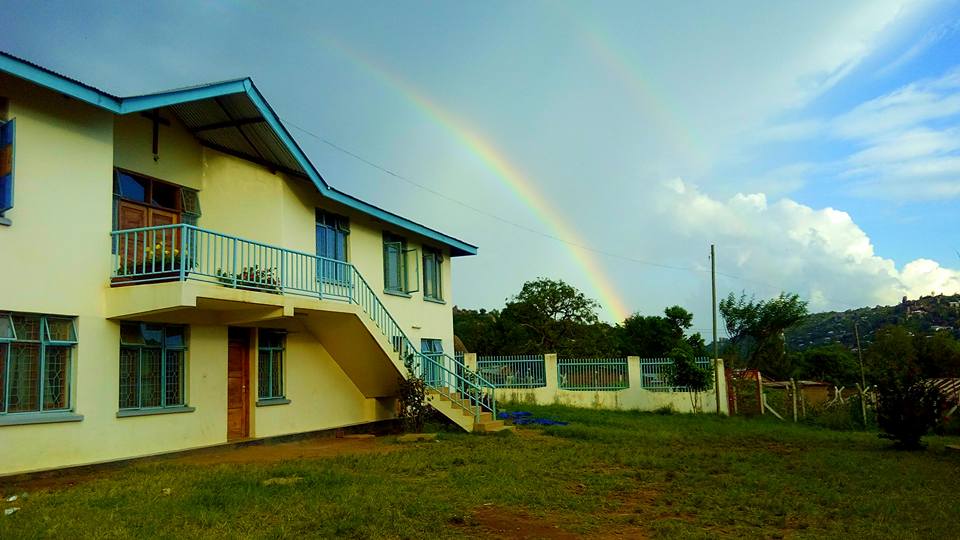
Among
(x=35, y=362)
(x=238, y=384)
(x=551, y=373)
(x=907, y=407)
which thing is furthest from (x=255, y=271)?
(x=551, y=373)

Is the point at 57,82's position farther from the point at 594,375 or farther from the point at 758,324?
the point at 758,324

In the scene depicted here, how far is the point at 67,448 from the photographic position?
11039 mm

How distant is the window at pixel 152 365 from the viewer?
40.6 feet

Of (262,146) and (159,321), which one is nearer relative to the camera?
(159,321)

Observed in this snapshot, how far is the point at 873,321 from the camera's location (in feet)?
200

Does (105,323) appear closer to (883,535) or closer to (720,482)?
Result: (720,482)

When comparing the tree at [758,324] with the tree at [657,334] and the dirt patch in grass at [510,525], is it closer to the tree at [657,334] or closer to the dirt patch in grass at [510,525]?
the tree at [657,334]

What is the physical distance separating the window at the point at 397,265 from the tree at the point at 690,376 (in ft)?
33.6

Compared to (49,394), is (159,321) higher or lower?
higher

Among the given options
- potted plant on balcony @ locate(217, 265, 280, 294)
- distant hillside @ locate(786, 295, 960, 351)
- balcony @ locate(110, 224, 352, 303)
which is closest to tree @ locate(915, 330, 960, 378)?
distant hillside @ locate(786, 295, 960, 351)

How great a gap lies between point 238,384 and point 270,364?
0.97 m

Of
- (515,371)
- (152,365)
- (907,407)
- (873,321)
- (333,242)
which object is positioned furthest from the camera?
(873,321)

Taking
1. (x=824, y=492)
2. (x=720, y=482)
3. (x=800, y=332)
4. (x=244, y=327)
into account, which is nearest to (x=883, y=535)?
(x=824, y=492)

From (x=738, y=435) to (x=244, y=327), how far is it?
40.2 ft
